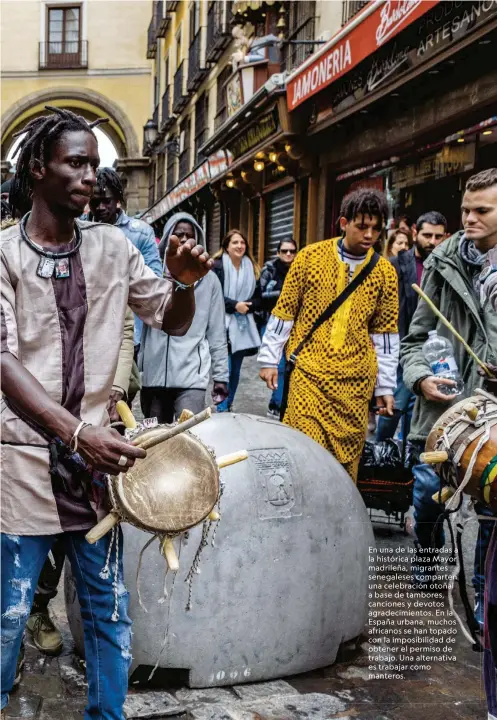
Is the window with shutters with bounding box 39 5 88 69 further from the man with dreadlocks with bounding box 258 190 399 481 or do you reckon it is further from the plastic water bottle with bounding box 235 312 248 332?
the man with dreadlocks with bounding box 258 190 399 481


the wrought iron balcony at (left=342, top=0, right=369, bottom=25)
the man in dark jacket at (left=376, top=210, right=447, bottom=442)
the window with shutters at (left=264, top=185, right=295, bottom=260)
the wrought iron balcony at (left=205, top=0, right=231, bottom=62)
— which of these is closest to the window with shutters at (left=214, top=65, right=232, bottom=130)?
the wrought iron balcony at (left=205, top=0, right=231, bottom=62)

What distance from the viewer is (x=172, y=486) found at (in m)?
2.49

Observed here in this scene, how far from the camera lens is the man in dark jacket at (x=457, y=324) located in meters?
3.59

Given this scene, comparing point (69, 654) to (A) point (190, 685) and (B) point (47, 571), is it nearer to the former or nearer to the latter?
(B) point (47, 571)

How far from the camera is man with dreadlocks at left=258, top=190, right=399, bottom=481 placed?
4.78 metres

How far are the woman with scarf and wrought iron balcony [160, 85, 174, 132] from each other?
2499 cm

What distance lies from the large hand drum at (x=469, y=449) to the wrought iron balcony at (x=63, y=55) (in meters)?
38.9

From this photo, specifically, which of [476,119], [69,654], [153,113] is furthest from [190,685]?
[153,113]

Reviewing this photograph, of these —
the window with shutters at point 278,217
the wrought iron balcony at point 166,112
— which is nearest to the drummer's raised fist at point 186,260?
the window with shutters at point 278,217

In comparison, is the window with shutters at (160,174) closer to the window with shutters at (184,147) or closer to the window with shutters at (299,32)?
the window with shutters at (184,147)

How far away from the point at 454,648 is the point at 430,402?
3.70 feet

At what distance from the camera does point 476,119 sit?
27.3ft

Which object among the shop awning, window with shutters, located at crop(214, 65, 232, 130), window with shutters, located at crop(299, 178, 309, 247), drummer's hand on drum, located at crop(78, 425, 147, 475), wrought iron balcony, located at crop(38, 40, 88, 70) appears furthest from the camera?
wrought iron balcony, located at crop(38, 40, 88, 70)

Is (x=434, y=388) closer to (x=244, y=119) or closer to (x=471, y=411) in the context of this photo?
(x=471, y=411)
